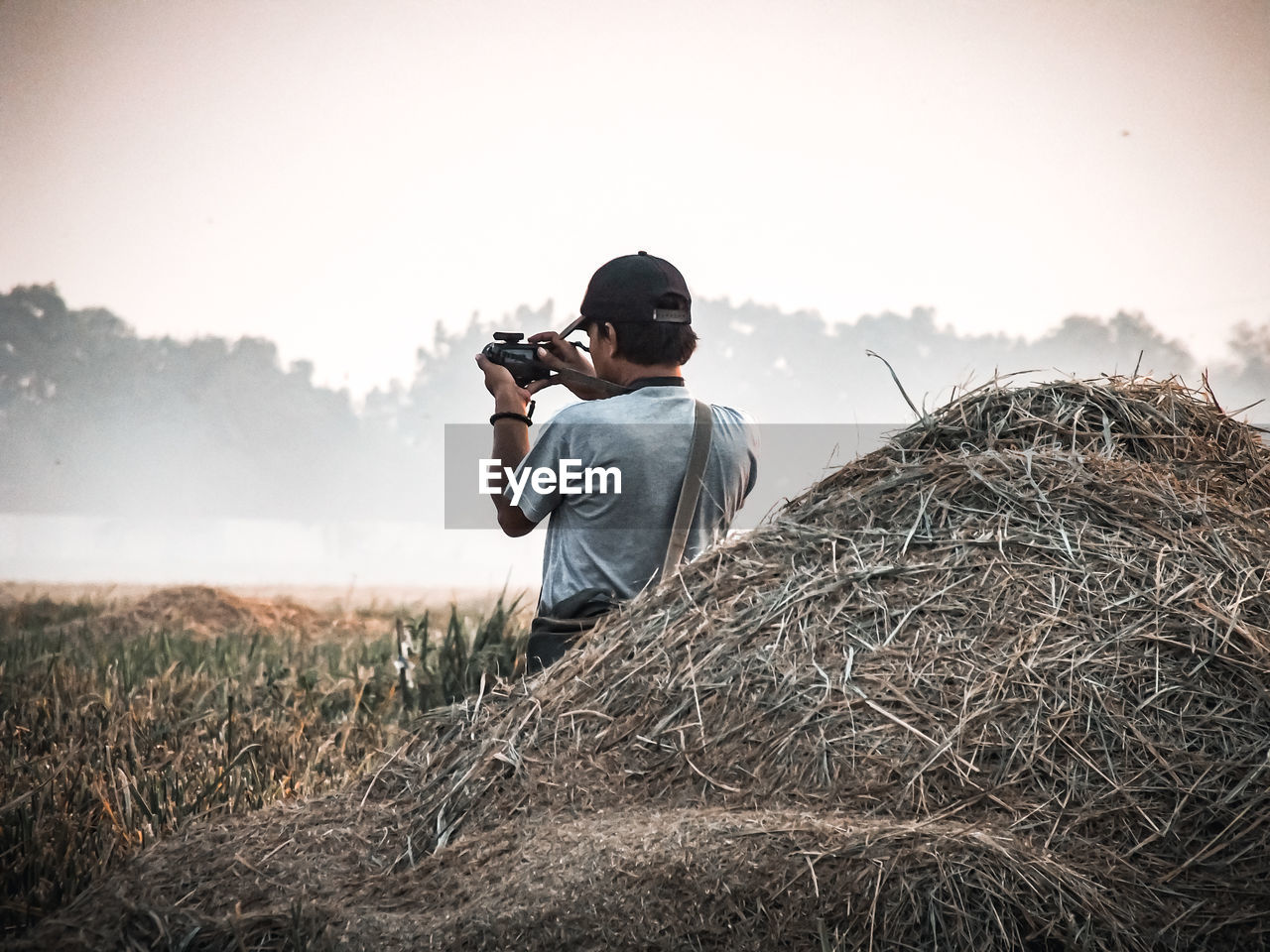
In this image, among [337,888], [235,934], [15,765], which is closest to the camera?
[235,934]

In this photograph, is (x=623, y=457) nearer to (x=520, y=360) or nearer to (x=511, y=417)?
(x=511, y=417)

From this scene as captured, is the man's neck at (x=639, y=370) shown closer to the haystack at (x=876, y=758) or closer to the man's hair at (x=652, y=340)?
the man's hair at (x=652, y=340)

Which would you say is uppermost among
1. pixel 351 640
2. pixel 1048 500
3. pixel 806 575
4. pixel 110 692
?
pixel 1048 500

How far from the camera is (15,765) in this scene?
5016 mm

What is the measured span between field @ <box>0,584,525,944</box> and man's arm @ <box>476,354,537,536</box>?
0.81m

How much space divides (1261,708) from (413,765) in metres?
2.39

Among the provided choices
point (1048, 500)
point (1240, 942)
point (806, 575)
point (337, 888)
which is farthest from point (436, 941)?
point (1048, 500)

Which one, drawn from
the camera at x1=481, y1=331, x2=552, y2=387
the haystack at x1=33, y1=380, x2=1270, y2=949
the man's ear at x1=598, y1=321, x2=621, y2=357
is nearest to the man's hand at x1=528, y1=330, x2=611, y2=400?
the camera at x1=481, y1=331, x2=552, y2=387

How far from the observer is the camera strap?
398cm

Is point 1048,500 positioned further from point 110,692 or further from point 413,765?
point 110,692

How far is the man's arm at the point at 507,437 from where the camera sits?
4090 mm

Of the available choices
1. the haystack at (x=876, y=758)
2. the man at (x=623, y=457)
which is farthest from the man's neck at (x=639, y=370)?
the haystack at (x=876, y=758)

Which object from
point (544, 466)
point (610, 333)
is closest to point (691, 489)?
point (544, 466)

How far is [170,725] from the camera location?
5.86 m
